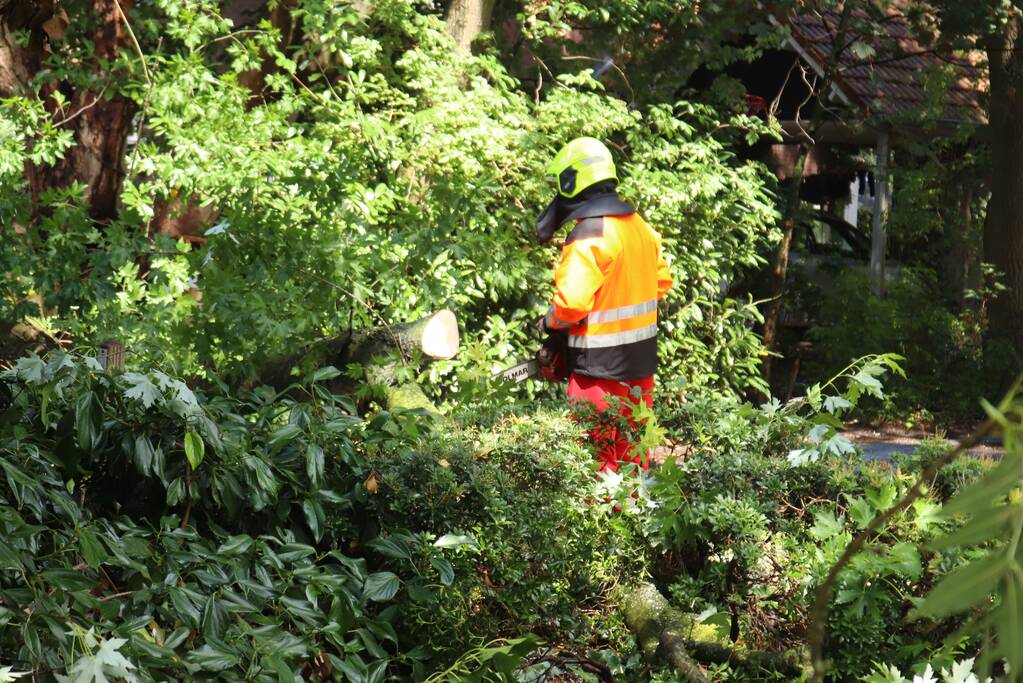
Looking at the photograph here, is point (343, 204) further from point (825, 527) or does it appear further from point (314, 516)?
point (825, 527)

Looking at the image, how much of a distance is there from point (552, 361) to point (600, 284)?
59 cm

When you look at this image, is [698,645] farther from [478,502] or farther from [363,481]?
[363,481]

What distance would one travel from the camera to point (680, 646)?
3.86m

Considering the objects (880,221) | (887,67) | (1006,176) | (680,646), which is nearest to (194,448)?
(680,646)

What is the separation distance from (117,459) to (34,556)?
54 centimetres

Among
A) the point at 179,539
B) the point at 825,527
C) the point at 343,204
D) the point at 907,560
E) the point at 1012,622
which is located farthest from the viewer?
the point at 343,204

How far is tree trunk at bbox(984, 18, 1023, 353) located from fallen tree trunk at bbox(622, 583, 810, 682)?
10565 millimetres

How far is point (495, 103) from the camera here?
8336mm

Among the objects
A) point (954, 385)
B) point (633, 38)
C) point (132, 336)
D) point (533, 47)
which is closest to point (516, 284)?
point (132, 336)

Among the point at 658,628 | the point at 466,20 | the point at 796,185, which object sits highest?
the point at 466,20

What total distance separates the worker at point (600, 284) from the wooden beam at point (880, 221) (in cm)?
888

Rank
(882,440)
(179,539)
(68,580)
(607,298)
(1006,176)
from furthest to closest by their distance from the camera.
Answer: (1006,176) < (882,440) < (607,298) < (179,539) < (68,580)

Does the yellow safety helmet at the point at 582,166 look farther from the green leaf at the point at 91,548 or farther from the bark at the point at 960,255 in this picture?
the bark at the point at 960,255

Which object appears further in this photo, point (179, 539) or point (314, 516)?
point (314, 516)
